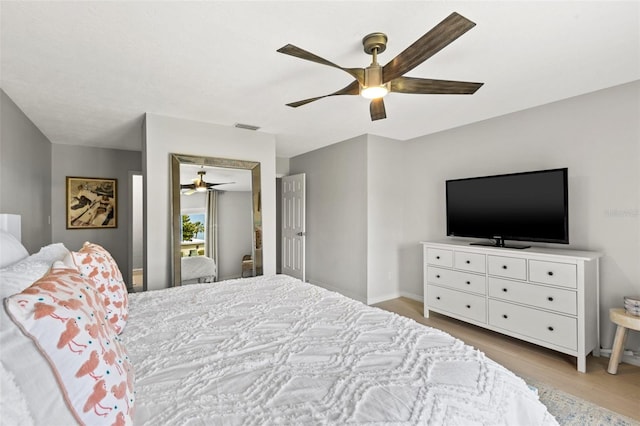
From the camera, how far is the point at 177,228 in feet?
10.9

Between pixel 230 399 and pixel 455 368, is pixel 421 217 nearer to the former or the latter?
pixel 455 368

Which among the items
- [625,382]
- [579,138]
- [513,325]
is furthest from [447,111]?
[625,382]

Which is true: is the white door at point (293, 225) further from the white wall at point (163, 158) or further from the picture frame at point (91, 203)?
the picture frame at point (91, 203)

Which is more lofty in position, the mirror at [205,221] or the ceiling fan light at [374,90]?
the ceiling fan light at [374,90]

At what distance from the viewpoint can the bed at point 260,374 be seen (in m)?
0.64

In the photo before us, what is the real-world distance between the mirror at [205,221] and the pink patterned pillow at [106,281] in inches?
67.0

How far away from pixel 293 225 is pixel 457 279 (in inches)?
113

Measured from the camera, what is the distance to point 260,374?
1096mm

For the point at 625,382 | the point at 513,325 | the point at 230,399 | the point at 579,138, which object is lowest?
the point at 625,382

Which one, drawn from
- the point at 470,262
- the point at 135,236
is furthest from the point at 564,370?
the point at 135,236

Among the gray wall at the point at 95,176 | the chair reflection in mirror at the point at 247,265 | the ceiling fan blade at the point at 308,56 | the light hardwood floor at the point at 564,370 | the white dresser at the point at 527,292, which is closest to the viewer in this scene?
the ceiling fan blade at the point at 308,56

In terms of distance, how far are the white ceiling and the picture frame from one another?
64.9 inches

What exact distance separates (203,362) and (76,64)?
2.32 meters

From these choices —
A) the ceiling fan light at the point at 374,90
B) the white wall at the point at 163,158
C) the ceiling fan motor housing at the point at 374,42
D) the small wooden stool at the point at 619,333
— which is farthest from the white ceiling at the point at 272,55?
the small wooden stool at the point at 619,333
